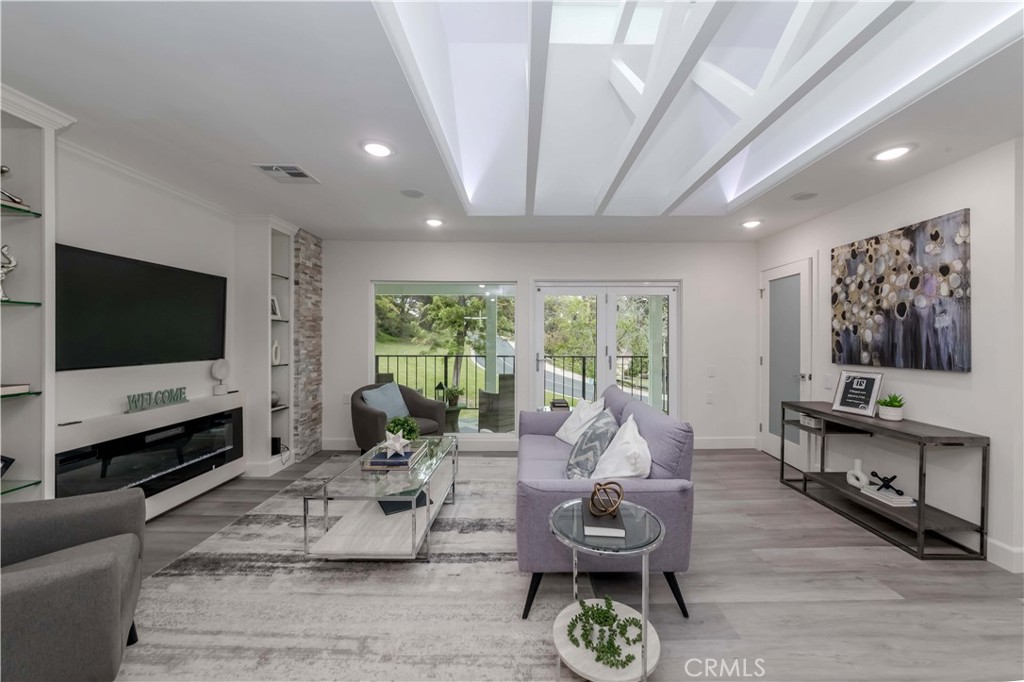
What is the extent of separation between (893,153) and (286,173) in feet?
12.9

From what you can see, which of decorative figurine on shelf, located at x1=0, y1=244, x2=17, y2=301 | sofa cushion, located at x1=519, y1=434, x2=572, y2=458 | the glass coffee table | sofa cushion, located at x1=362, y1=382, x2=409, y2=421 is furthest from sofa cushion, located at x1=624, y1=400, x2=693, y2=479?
decorative figurine on shelf, located at x1=0, y1=244, x2=17, y2=301

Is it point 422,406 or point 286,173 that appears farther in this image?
point 422,406

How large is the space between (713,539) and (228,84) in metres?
3.70

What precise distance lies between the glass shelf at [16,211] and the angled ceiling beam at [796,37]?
3784 millimetres

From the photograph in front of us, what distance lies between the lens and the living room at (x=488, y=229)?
1584 mm

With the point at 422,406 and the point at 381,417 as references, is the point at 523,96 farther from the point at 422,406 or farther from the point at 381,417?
the point at 422,406

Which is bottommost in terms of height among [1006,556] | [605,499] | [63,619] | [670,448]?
[1006,556]

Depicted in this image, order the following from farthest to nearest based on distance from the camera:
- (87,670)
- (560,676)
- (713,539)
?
(713,539) < (560,676) < (87,670)

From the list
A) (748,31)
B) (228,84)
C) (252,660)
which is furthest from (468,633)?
(748,31)

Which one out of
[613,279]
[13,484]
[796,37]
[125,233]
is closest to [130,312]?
[125,233]

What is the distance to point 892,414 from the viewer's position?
2762 mm

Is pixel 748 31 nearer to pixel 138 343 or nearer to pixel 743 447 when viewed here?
pixel 743 447

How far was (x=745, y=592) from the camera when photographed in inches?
79.7

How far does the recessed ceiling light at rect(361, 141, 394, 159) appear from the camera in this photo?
7.29 feet
